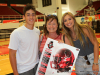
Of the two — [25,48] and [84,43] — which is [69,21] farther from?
[25,48]

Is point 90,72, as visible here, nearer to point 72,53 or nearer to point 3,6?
point 72,53

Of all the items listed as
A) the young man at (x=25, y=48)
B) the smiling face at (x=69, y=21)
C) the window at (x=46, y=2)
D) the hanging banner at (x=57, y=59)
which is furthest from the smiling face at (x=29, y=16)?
the window at (x=46, y=2)

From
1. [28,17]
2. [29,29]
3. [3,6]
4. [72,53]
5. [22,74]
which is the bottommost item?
[22,74]

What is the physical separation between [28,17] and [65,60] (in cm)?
77

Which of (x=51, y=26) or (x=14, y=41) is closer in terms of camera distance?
(x=14, y=41)

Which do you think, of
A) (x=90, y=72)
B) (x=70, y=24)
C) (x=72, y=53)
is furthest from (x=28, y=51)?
(x=90, y=72)

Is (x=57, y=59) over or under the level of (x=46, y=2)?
under

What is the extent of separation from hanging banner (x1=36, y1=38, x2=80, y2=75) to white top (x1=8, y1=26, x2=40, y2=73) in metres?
0.15

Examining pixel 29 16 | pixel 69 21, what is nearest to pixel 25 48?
pixel 29 16

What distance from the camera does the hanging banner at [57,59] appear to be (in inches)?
55.0

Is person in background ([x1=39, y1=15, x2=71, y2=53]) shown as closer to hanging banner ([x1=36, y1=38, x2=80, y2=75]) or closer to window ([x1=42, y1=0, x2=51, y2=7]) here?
hanging banner ([x1=36, y1=38, x2=80, y2=75])

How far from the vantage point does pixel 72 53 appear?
140cm

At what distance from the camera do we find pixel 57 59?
4.75ft

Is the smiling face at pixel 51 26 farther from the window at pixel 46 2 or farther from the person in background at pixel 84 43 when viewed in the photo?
the window at pixel 46 2
